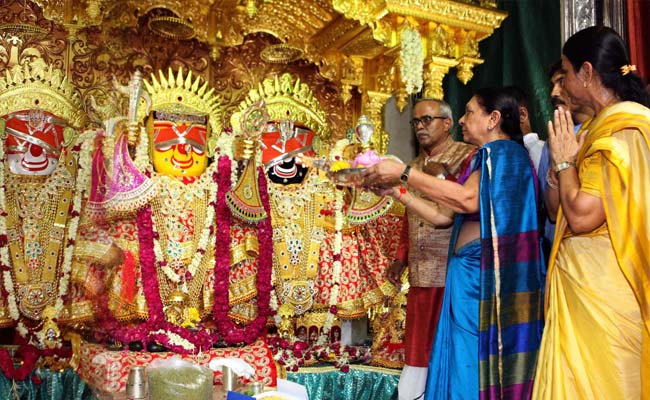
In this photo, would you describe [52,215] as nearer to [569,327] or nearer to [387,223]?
[387,223]

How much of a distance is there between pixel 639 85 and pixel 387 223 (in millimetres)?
2960

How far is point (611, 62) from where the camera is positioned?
234 cm

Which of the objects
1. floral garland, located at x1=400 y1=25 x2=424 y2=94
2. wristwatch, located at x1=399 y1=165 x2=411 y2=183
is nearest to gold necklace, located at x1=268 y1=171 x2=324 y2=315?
floral garland, located at x1=400 y1=25 x2=424 y2=94

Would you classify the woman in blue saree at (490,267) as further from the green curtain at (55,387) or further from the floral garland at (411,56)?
the green curtain at (55,387)

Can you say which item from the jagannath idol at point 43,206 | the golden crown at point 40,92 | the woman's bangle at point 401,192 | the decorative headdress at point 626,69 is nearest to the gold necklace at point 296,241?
the jagannath idol at point 43,206

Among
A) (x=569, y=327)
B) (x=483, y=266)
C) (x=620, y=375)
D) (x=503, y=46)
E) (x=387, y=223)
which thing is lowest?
(x=620, y=375)

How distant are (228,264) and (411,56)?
2.11 m

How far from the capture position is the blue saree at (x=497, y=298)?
2.51 metres

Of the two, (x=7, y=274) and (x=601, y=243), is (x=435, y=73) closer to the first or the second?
(x=601, y=243)

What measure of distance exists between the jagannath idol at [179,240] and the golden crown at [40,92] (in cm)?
60

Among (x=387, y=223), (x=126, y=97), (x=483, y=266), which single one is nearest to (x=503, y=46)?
(x=387, y=223)

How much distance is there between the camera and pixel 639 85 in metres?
2.36

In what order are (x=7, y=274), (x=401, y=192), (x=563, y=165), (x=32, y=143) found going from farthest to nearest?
(x=32, y=143), (x=7, y=274), (x=401, y=192), (x=563, y=165)

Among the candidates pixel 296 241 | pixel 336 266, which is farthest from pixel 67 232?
pixel 336 266
